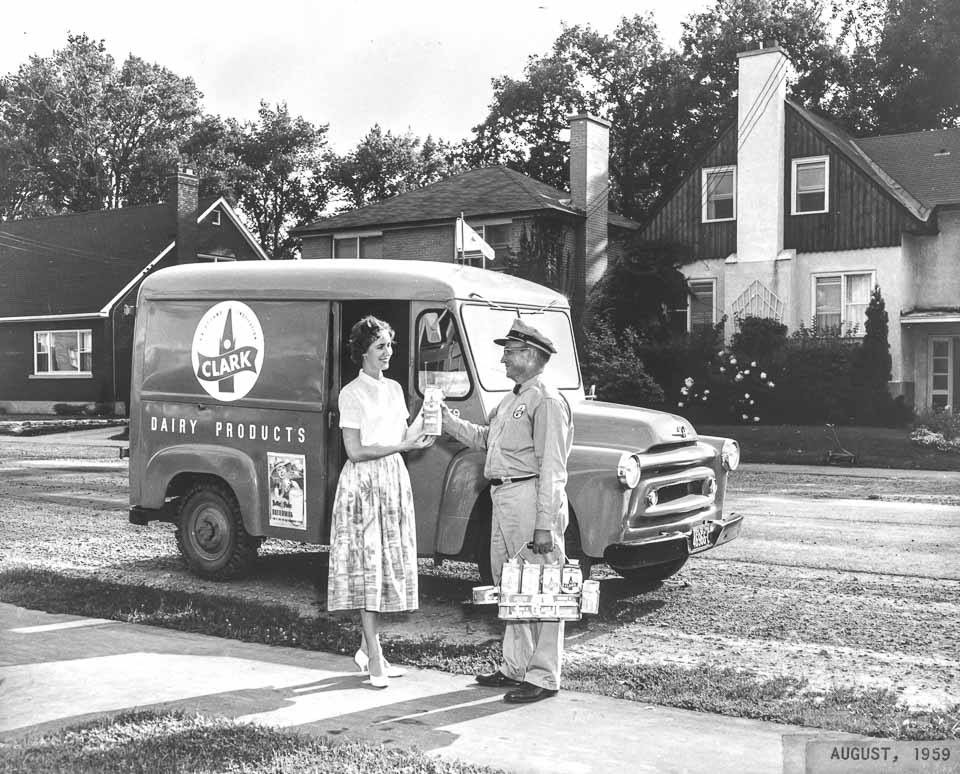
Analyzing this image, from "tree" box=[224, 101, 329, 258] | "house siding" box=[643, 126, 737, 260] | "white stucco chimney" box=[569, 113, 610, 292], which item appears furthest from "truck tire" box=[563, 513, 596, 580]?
"tree" box=[224, 101, 329, 258]

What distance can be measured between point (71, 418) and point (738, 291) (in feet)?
74.2

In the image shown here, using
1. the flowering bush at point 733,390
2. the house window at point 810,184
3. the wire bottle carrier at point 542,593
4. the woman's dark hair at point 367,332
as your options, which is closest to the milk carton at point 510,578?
the wire bottle carrier at point 542,593

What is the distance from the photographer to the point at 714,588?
858 cm

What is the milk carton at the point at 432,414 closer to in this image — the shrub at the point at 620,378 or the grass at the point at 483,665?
the grass at the point at 483,665

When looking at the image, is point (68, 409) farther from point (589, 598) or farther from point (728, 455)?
point (589, 598)

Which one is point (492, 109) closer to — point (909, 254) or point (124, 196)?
point (909, 254)

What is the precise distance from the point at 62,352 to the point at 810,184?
27.1m

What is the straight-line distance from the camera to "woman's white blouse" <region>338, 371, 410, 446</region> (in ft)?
19.8

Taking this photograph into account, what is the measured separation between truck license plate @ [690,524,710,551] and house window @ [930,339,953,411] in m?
25.4

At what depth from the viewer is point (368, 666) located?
598 cm

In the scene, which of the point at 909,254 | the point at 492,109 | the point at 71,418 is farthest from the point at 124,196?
the point at 909,254

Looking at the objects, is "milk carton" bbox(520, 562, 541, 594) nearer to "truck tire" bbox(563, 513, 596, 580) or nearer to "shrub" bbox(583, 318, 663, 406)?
"truck tire" bbox(563, 513, 596, 580)

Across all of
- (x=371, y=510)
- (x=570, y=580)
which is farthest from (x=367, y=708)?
(x=570, y=580)

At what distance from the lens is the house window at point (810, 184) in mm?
31359
